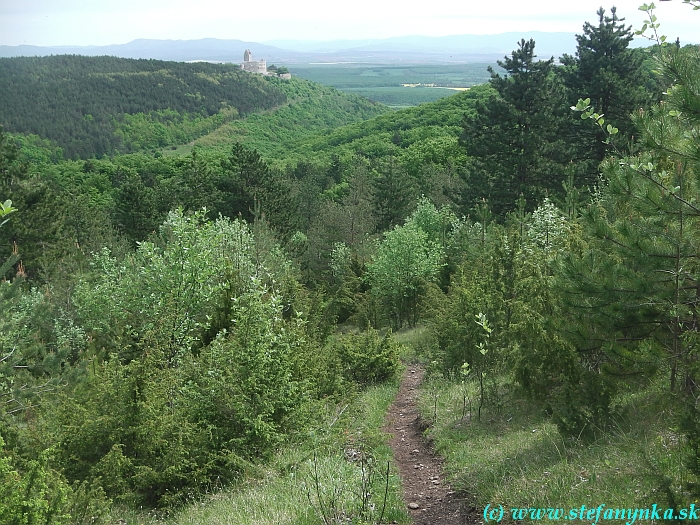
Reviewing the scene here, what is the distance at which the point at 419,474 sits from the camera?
26.1 ft

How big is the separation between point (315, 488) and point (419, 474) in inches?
84.3

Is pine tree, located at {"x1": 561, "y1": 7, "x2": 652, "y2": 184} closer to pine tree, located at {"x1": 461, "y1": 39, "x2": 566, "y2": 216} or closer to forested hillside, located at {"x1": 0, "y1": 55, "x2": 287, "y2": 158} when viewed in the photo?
pine tree, located at {"x1": 461, "y1": 39, "x2": 566, "y2": 216}

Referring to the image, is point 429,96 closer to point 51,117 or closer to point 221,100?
point 221,100

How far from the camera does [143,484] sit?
26.2ft

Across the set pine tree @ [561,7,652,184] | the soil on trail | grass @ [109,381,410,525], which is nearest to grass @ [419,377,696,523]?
the soil on trail

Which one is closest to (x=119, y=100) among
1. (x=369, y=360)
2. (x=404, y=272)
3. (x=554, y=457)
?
(x=404, y=272)

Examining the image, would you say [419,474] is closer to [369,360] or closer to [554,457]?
[554,457]

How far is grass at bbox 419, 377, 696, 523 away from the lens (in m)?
4.84

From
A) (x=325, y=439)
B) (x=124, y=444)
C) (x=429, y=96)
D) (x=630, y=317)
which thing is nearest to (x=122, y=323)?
(x=124, y=444)

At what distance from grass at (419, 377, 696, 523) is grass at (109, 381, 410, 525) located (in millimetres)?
954

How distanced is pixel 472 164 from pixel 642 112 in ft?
82.5

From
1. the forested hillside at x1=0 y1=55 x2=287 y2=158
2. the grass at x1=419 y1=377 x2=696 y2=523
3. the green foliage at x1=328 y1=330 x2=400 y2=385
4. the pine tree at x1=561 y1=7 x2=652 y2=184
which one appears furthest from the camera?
the forested hillside at x1=0 y1=55 x2=287 y2=158

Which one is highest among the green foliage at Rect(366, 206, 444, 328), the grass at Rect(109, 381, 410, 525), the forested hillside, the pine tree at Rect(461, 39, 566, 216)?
the forested hillside

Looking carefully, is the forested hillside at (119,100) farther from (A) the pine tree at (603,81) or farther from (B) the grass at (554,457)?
(B) the grass at (554,457)
